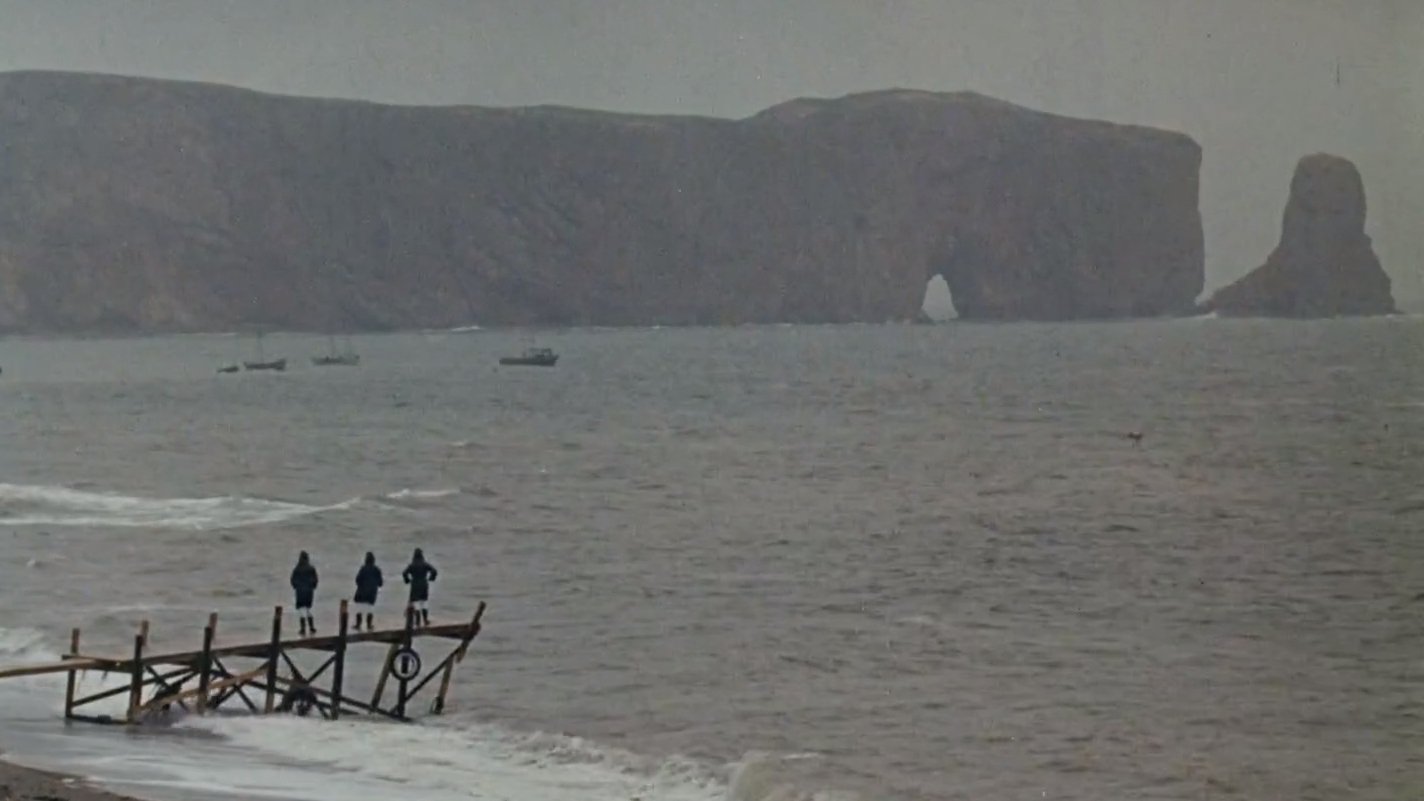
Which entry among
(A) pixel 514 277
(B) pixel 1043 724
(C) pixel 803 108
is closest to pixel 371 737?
(B) pixel 1043 724

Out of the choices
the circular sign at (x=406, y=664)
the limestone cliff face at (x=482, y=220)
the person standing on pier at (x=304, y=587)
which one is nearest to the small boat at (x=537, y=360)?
the limestone cliff face at (x=482, y=220)

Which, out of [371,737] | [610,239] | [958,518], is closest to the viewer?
[371,737]

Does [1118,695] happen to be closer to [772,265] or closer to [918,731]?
[918,731]

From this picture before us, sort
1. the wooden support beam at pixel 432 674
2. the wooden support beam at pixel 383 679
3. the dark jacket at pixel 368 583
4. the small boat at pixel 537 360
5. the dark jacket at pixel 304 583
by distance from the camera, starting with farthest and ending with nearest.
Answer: the small boat at pixel 537 360 → the dark jacket at pixel 304 583 → the dark jacket at pixel 368 583 → the wooden support beam at pixel 432 674 → the wooden support beam at pixel 383 679

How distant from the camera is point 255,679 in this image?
1396 cm

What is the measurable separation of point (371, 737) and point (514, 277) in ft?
276

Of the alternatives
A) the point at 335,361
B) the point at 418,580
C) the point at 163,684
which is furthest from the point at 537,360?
the point at 163,684

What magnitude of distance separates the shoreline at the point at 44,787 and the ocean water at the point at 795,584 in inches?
10.1

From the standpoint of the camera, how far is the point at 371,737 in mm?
12547

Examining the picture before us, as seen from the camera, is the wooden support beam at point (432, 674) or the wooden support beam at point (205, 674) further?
the wooden support beam at point (432, 674)

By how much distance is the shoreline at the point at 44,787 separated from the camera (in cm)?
950

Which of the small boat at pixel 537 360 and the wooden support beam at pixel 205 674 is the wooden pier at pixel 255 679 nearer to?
the wooden support beam at pixel 205 674

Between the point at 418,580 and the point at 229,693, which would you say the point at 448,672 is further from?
the point at 229,693

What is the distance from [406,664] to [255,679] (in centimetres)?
101
